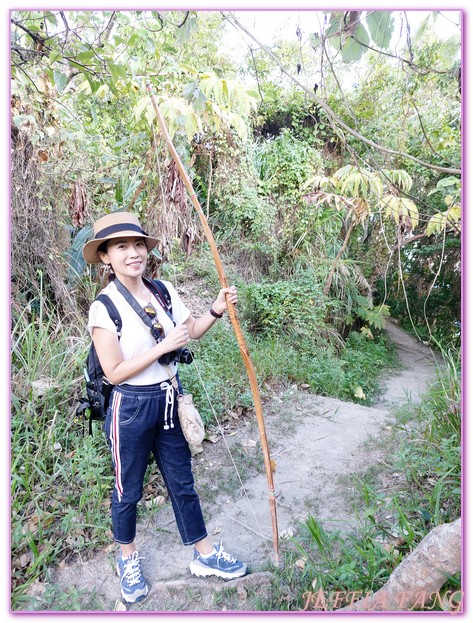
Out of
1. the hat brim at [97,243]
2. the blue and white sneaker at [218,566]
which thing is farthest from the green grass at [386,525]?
the hat brim at [97,243]

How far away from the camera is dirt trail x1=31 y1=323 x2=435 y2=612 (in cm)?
196

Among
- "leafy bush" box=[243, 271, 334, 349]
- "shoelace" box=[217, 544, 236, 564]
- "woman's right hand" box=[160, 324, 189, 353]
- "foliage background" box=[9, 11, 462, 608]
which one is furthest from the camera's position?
"leafy bush" box=[243, 271, 334, 349]

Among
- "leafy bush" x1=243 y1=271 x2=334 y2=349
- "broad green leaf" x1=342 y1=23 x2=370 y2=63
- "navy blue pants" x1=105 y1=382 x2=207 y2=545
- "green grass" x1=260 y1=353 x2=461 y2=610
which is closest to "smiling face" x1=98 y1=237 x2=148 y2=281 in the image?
"navy blue pants" x1=105 y1=382 x2=207 y2=545

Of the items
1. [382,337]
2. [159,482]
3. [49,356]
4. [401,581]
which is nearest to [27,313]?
[49,356]

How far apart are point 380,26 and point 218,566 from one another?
8.33ft

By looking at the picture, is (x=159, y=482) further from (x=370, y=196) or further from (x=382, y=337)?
(x=382, y=337)

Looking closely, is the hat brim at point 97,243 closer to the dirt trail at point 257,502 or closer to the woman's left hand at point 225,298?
the woman's left hand at point 225,298

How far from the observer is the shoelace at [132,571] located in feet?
6.41

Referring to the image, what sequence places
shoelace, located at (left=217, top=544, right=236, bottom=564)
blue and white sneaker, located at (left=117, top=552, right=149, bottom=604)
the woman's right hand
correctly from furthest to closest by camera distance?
shoelace, located at (left=217, top=544, right=236, bottom=564), blue and white sneaker, located at (left=117, top=552, right=149, bottom=604), the woman's right hand

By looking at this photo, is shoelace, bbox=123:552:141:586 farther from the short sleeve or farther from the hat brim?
the hat brim

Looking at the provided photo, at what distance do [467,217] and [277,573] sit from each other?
1.92 metres

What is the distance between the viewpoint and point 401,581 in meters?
1.50

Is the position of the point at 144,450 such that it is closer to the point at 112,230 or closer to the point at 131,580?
the point at 131,580

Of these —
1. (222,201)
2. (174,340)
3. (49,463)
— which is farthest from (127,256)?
(222,201)
